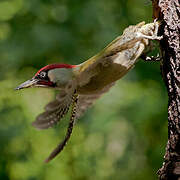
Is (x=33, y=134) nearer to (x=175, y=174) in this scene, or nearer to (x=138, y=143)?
(x=138, y=143)


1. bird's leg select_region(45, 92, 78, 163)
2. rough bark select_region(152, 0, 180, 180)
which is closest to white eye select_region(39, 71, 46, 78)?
bird's leg select_region(45, 92, 78, 163)

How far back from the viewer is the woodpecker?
3.32 metres

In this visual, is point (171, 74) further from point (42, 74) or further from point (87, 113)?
point (87, 113)

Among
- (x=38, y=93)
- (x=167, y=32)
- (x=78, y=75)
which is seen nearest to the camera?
(x=167, y=32)

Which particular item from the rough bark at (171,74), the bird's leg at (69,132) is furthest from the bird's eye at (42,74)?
the rough bark at (171,74)

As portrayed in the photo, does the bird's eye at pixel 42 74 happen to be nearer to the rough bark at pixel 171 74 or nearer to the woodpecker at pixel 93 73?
the woodpecker at pixel 93 73

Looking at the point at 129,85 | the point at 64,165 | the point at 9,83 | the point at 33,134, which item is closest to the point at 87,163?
the point at 64,165

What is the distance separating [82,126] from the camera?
5.43 metres

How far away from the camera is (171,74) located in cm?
294

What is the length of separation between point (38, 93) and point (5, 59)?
0.65 metres

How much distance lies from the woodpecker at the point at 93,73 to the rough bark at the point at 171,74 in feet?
0.41

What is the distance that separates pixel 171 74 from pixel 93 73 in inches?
28.6

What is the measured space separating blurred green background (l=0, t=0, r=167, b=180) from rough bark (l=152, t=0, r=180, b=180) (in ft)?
7.65

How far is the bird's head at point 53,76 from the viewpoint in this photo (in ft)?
11.8
